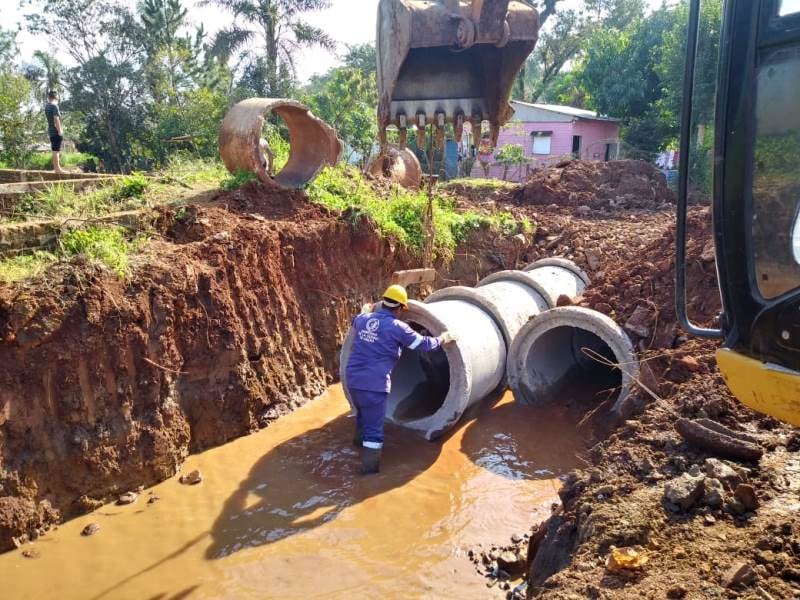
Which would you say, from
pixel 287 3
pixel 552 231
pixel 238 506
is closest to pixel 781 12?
pixel 238 506

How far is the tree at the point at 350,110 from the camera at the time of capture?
22.3 meters

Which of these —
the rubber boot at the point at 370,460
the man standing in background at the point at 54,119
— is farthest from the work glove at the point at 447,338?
the man standing in background at the point at 54,119

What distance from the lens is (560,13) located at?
32.8 meters

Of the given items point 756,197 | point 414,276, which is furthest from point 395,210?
point 756,197

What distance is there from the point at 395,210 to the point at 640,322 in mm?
4000

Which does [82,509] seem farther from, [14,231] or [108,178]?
[108,178]

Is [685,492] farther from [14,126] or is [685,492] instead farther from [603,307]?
[14,126]

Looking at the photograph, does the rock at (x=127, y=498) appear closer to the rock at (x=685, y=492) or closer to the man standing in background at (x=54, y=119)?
the rock at (x=685, y=492)

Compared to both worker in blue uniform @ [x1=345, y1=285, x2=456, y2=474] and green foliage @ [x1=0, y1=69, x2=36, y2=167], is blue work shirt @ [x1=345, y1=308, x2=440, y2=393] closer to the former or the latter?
worker in blue uniform @ [x1=345, y1=285, x2=456, y2=474]

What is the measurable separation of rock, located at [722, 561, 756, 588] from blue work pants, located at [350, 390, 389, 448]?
3.42 meters

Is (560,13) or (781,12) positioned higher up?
(560,13)

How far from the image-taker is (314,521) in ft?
16.4

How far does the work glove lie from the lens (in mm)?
5916

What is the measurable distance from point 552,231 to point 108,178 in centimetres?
767
